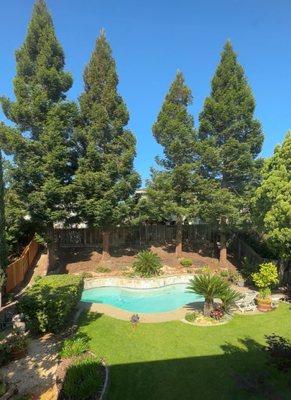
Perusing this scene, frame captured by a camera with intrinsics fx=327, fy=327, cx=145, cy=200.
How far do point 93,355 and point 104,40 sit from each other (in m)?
25.9

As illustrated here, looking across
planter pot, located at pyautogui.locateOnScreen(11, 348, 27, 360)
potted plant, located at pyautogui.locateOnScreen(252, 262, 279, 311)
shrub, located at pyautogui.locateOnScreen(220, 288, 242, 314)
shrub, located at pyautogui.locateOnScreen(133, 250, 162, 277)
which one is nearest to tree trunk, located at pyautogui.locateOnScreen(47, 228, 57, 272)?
shrub, located at pyautogui.locateOnScreen(133, 250, 162, 277)

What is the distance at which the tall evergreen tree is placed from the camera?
2434cm

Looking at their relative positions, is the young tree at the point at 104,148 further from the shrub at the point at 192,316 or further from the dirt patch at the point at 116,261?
the shrub at the point at 192,316

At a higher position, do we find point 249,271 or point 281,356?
point 249,271

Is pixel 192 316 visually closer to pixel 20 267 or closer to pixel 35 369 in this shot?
pixel 35 369

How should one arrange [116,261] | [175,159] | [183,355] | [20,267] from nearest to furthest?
[183,355], [20,267], [116,261], [175,159]

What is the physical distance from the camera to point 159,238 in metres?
35.2

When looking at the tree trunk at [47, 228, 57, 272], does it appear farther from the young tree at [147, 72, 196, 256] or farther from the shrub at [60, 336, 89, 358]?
the shrub at [60, 336, 89, 358]

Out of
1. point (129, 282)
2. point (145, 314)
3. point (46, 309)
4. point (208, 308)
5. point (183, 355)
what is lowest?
point (145, 314)

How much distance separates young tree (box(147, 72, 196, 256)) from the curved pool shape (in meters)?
7.25

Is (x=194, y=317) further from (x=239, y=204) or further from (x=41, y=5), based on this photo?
(x=41, y=5)

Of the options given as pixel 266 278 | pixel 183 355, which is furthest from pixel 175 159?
pixel 183 355

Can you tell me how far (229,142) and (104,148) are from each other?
10777 mm

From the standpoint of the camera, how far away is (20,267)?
898 inches
